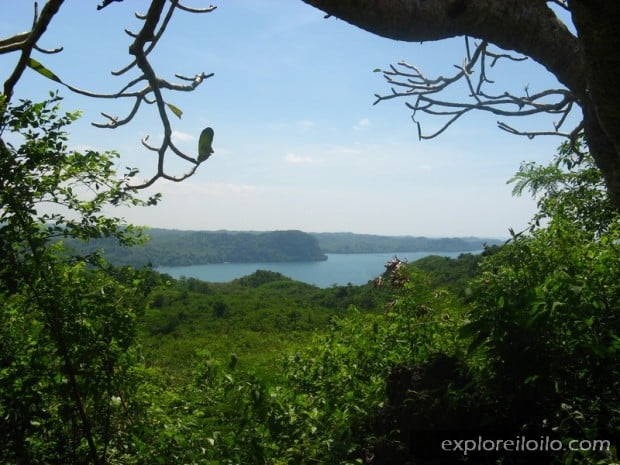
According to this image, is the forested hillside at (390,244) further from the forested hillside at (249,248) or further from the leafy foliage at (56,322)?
the leafy foliage at (56,322)

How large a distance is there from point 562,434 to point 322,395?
A: 182 cm

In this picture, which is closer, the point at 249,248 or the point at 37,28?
the point at 37,28

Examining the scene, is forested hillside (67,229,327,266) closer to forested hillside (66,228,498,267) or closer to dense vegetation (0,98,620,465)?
forested hillside (66,228,498,267)

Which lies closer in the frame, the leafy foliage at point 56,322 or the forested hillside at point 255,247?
the leafy foliage at point 56,322

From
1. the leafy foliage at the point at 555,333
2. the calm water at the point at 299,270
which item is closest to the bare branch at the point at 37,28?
the leafy foliage at the point at 555,333

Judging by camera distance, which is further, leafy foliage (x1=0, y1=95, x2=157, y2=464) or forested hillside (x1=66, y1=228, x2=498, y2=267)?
forested hillside (x1=66, y1=228, x2=498, y2=267)

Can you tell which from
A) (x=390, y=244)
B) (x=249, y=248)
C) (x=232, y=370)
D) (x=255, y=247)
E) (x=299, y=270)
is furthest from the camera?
(x=390, y=244)

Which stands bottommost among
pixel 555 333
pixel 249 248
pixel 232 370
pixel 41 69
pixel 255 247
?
pixel 249 248

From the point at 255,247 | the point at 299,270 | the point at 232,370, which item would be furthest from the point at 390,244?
the point at 232,370

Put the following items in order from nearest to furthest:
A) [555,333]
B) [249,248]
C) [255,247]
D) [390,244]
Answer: [555,333]
[249,248]
[255,247]
[390,244]

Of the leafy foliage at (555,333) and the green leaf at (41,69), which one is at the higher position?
the green leaf at (41,69)

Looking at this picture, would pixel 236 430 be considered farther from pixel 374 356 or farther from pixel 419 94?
pixel 419 94

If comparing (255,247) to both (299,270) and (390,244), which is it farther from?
(390,244)

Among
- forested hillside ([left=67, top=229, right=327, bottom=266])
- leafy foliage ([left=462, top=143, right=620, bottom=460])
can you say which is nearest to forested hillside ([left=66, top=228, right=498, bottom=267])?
forested hillside ([left=67, top=229, right=327, bottom=266])
